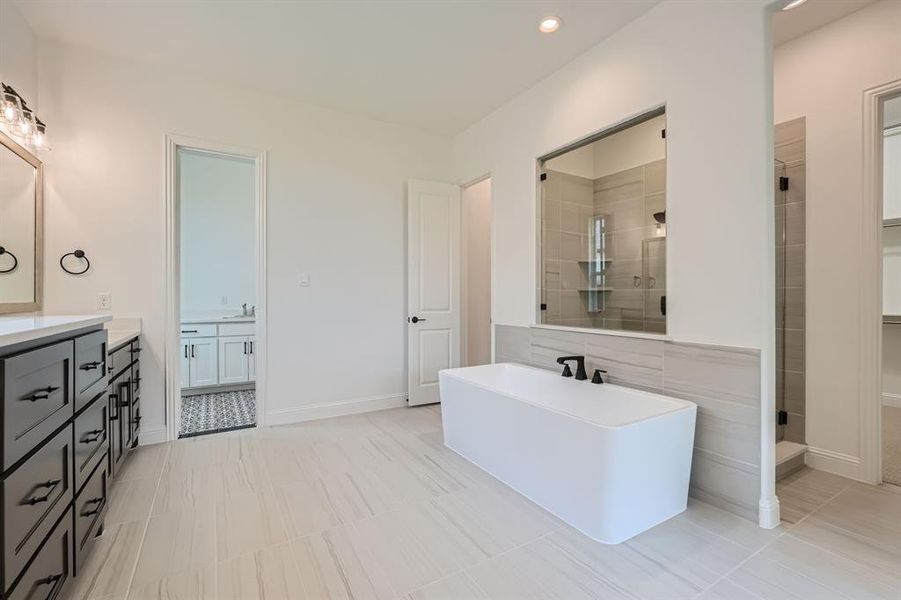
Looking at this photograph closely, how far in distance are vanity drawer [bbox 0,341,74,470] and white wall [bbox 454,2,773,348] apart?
8.61ft

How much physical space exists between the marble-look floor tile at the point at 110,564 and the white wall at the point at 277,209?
1316mm

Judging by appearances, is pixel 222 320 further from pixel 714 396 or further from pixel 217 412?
pixel 714 396

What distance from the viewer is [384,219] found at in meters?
3.82

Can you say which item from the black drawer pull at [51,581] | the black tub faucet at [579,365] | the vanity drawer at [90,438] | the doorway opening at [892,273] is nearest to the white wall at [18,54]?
the vanity drawer at [90,438]

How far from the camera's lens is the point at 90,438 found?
1.54 m

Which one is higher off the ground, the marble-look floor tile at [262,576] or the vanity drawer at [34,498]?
the vanity drawer at [34,498]

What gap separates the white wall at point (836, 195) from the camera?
2271 millimetres

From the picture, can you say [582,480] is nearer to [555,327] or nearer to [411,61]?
[555,327]

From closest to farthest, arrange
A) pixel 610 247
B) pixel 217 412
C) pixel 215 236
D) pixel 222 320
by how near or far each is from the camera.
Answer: pixel 610 247, pixel 217 412, pixel 222 320, pixel 215 236

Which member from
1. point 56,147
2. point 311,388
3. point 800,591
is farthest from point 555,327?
point 56,147

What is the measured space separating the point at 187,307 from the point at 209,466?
2928mm

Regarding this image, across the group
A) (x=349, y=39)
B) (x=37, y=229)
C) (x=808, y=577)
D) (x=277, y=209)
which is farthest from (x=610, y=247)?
(x=37, y=229)

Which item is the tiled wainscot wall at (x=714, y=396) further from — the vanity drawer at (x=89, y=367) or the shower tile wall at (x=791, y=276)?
the vanity drawer at (x=89, y=367)

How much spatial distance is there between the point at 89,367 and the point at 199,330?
2972 mm
